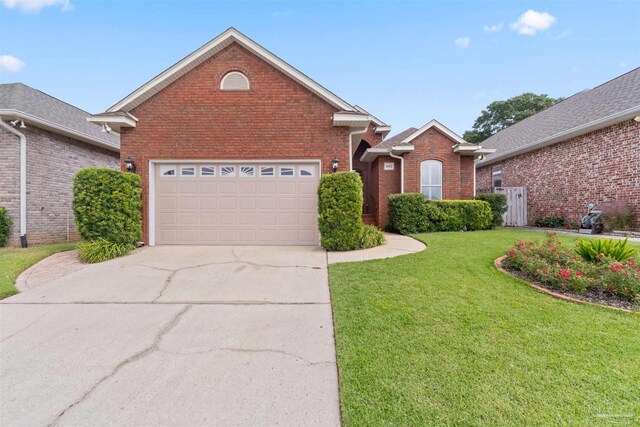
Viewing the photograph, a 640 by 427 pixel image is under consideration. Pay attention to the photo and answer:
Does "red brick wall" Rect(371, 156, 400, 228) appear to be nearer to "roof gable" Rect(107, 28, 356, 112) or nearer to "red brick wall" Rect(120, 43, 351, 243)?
"red brick wall" Rect(120, 43, 351, 243)

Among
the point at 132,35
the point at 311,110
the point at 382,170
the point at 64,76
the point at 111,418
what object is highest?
the point at 132,35

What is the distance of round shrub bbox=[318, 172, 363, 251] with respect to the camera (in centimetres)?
676

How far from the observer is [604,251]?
15.2ft

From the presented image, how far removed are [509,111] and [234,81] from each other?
121 ft

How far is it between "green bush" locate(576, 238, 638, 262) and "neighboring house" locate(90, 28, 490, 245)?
5.41m

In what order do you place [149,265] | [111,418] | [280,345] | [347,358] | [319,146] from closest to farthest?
[111,418] → [347,358] → [280,345] → [149,265] → [319,146]

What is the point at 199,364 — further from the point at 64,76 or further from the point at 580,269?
the point at 64,76

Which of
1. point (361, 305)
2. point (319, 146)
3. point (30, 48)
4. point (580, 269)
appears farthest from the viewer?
point (30, 48)

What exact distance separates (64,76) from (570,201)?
21790 mm

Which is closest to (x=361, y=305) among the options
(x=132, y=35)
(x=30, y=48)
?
(x=132, y=35)

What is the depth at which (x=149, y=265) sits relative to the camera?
227 inches

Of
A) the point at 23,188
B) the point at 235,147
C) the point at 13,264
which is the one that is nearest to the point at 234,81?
the point at 235,147

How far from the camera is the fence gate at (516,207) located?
43.6ft

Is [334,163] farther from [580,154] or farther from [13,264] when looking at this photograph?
[580,154]
